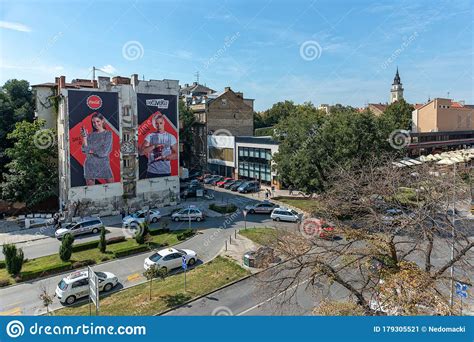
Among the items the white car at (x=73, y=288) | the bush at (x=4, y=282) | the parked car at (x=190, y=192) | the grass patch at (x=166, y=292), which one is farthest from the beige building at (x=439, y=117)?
the bush at (x=4, y=282)

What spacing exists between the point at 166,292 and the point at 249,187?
2854 centimetres

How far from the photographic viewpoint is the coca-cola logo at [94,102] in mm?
33406

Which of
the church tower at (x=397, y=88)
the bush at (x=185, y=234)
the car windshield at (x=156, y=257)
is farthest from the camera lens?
the church tower at (x=397, y=88)

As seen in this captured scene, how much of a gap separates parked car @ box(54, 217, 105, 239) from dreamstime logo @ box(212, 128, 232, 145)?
93.5 feet

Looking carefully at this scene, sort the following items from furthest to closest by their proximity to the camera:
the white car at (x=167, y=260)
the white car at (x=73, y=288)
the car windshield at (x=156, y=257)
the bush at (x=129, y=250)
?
the bush at (x=129, y=250) → the car windshield at (x=156, y=257) → the white car at (x=167, y=260) → the white car at (x=73, y=288)

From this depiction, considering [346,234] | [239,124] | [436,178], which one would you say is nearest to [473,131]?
[239,124]

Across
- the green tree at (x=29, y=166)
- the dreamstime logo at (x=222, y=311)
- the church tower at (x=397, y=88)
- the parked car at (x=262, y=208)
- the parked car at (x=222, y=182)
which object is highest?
the church tower at (x=397, y=88)

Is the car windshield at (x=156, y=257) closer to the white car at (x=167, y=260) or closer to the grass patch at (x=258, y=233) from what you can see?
the white car at (x=167, y=260)

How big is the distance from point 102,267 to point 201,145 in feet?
126

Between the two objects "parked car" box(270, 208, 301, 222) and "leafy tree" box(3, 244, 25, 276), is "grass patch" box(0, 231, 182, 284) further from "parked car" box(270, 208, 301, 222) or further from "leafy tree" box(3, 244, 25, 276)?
"parked car" box(270, 208, 301, 222)

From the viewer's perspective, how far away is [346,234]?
40.9ft

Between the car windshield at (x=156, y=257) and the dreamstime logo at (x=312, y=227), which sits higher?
the dreamstime logo at (x=312, y=227)

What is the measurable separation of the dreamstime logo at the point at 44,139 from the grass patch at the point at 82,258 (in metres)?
14.2

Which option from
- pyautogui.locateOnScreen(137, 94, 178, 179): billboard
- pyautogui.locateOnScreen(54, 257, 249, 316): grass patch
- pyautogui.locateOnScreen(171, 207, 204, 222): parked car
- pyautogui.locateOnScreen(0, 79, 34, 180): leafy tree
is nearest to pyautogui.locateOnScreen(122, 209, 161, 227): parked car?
pyautogui.locateOnScreen(171, 207, 204, 222): parked car
